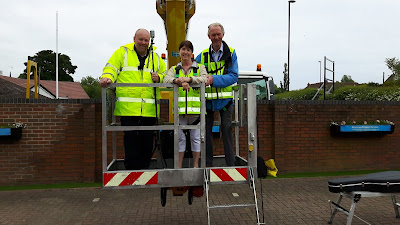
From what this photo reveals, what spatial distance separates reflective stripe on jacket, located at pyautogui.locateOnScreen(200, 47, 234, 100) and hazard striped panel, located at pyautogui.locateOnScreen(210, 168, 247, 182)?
91 cm

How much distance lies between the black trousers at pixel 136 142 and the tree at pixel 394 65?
22.1 meters

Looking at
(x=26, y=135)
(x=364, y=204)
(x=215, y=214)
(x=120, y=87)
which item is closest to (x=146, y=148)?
(x=120, y=87)

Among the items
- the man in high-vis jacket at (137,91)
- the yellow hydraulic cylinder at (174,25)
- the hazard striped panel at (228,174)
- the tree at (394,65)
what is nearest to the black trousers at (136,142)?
the man in high-vis jacket at (137,91)

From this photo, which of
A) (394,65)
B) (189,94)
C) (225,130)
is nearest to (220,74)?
(189,94)

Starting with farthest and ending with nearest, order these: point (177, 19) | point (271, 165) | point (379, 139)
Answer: point (379, 139) → point (271, 165) → point (177, 19)

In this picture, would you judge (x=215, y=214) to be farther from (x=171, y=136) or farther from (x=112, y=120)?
(x=112, y=120)

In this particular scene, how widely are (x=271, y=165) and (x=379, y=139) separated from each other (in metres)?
3.17

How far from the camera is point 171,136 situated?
4.68 metres

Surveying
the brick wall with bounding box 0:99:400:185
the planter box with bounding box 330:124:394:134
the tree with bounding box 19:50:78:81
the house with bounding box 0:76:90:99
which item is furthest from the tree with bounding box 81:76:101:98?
the planter box with bounding box 330:124:394:134

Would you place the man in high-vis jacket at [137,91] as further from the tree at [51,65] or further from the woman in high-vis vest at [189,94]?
the tree at [51,65]

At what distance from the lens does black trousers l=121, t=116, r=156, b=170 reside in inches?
165

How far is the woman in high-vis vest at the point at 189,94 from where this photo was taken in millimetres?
4097

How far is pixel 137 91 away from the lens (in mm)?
4062

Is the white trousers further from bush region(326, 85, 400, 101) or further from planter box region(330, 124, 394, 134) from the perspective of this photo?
bush region(326, 85, 400, 101)
